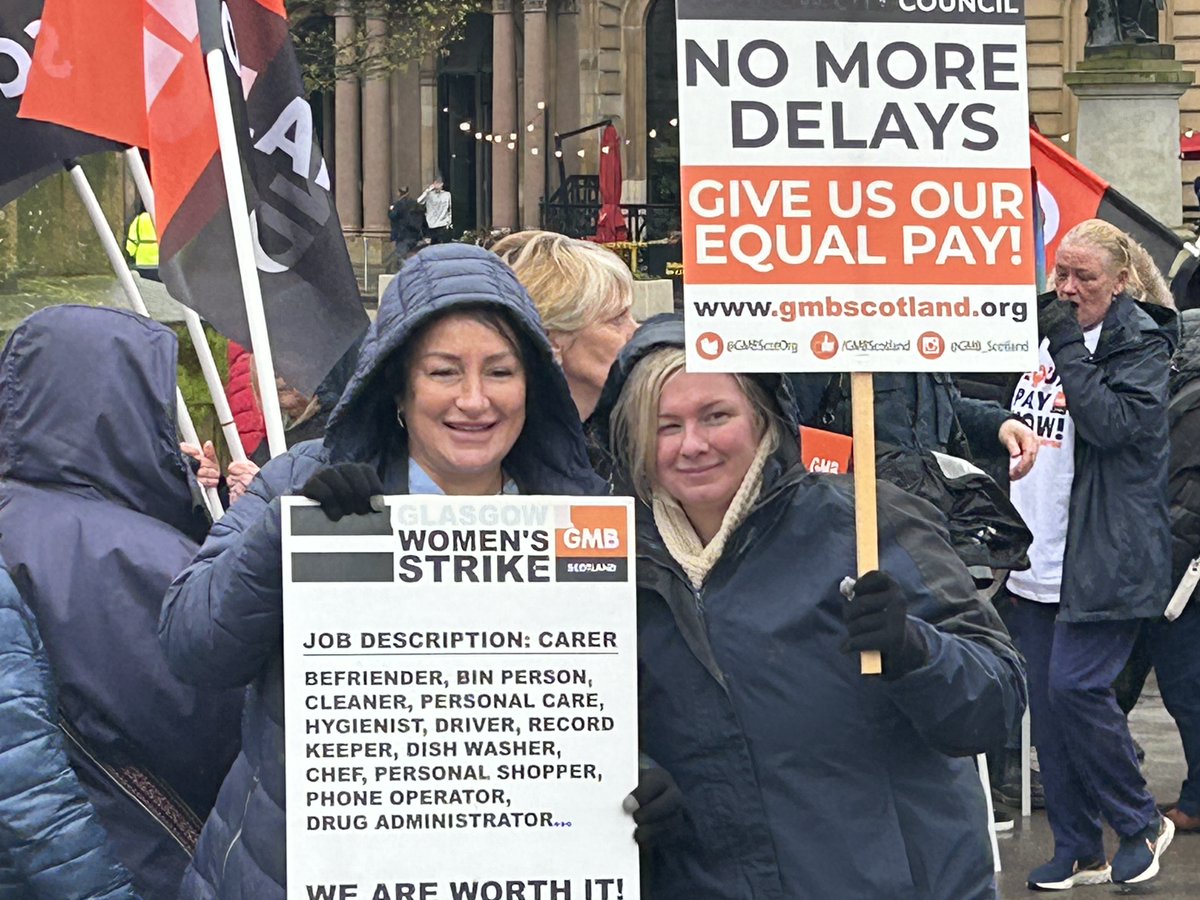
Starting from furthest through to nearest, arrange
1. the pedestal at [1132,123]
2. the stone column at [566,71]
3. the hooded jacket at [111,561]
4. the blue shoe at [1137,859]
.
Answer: the stone column at [566,71] < the pedestal at [1132,123] < the blue shoe at [1137,859] < the hooded jacket at [111,561]

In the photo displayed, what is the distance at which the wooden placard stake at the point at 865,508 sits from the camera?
9.86ft

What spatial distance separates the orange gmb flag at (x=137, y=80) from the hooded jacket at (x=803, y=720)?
2.02 m

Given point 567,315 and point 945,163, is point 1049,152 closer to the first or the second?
point 567,315

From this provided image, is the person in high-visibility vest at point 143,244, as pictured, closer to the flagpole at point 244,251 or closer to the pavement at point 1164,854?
the pavement at point 1164,854

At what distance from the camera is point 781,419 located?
3271mm

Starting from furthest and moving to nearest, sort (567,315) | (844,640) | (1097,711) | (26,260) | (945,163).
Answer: (26,260), (1097,711), (567,315), (945,163), (844,640)

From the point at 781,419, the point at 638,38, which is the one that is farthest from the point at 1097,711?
the point at 638,38

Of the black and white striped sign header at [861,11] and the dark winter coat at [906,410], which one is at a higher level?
the black and white striped sign header at [861,11]

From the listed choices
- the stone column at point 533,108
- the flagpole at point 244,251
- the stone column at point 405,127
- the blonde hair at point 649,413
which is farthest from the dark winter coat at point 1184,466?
the stone column at point 405,127

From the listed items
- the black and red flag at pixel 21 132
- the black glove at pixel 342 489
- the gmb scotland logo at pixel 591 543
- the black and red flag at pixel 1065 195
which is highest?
the black and red flag at pixel 1065 195

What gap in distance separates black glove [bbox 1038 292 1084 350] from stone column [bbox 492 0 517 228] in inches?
1304

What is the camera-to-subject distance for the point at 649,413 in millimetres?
3234

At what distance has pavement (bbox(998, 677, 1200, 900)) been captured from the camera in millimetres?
6770

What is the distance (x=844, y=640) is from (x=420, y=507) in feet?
1.97
